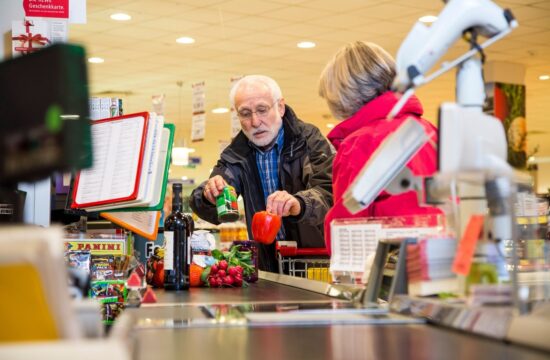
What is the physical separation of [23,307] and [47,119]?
0.21 metres

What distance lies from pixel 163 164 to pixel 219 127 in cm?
1421

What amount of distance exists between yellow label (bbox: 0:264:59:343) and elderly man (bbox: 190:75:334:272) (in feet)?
9.84

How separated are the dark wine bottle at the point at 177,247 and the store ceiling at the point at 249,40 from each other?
4.99m

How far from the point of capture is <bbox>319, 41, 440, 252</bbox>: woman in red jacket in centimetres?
260

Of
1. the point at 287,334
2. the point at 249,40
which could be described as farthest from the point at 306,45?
the point at 287,334

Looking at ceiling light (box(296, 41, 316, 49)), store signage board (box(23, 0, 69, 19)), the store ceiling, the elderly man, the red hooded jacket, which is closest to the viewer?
the red hooded jacket

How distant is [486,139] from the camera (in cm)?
155

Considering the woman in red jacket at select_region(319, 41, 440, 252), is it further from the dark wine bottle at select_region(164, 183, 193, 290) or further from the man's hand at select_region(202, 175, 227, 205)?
the man's hand at select_region(202, 175, 227, 205)

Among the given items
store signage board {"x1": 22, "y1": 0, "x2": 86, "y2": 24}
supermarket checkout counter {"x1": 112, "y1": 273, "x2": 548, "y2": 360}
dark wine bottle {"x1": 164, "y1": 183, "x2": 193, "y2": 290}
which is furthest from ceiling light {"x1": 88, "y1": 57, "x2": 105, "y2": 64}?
supermarket checkout counter {"x1": 112, "y1": 273, "x2": 548, "y2": 360}

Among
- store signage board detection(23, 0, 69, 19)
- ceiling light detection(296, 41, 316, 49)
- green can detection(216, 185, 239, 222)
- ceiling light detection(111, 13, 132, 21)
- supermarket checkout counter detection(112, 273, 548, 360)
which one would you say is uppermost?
ceiling light detection(111, 13, 132, 21)

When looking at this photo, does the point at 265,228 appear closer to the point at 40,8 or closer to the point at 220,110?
the point at 40,8

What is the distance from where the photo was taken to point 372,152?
→ 8.54 ft

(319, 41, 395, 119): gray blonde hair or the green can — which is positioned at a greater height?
(319, 41, 395, 119): gray blonde hair

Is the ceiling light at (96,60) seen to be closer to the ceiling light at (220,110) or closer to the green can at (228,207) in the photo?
the ceiling light at (220,110)
